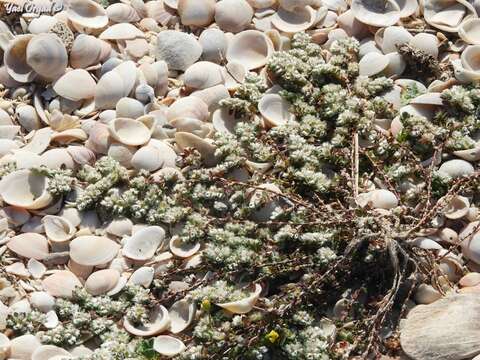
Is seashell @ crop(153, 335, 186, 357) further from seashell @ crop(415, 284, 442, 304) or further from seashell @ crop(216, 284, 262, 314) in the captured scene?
seashell @ crop(415, 284, 442, 304)

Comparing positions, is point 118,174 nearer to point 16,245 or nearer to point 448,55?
point 16,245

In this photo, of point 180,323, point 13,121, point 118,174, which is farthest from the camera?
point 13,121

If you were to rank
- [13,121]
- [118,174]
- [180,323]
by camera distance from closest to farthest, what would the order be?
1. [180,323]
2. [118,174]
3. [13,121]

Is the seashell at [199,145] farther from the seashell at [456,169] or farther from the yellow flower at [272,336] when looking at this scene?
the seashell at [456,169]

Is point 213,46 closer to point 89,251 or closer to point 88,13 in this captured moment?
point 88,13

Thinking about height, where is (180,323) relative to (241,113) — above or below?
below

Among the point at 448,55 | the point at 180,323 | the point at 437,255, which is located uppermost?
the point at 448,55

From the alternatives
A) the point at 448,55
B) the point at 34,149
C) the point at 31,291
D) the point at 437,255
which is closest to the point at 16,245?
the point at 31,291
